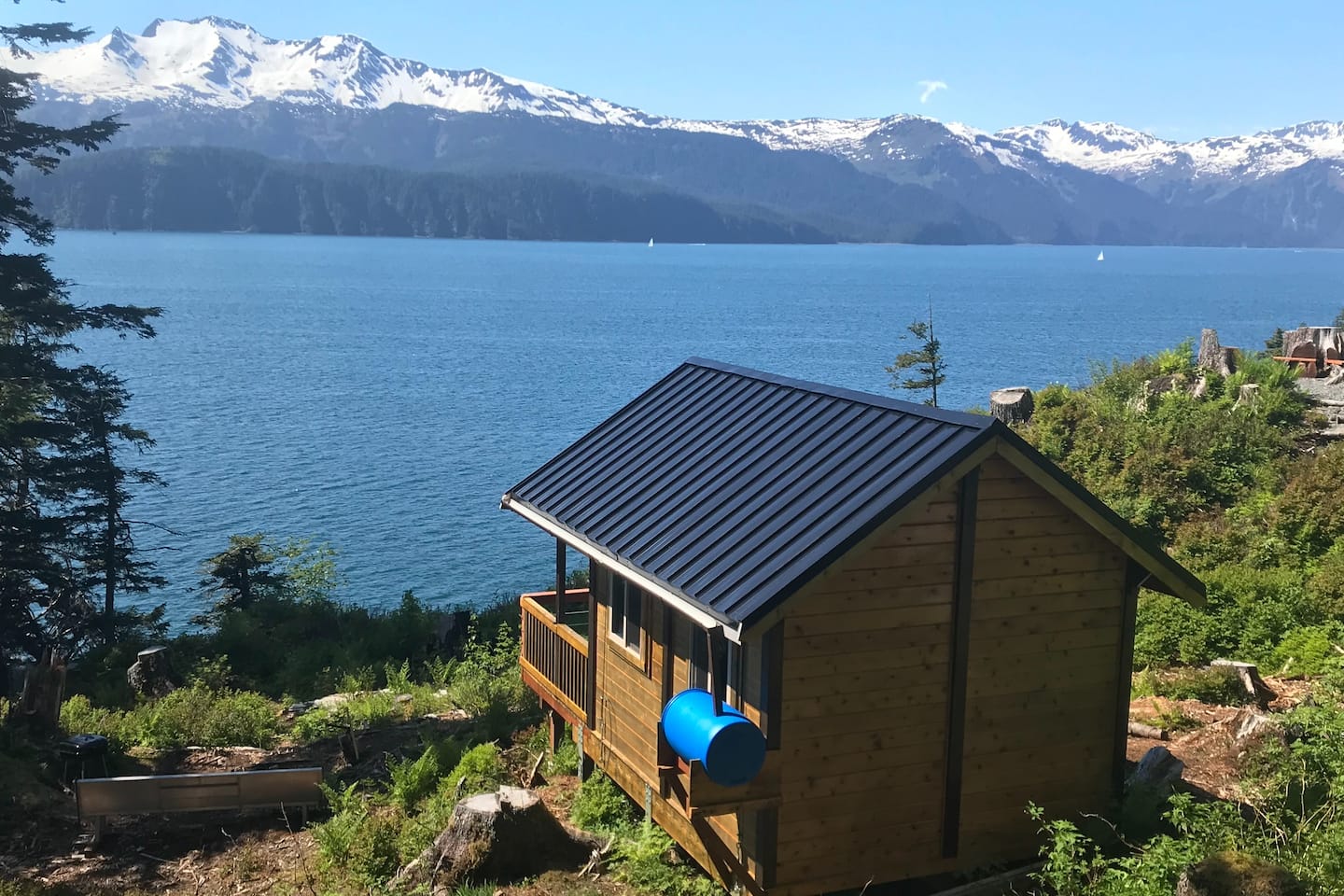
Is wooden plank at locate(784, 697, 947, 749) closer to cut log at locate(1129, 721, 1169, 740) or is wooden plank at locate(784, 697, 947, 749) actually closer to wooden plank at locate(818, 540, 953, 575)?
wooden plank at locate(818, 540, 953, 575)

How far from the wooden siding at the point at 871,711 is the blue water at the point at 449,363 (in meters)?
21.5

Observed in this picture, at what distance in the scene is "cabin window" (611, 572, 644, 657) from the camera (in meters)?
12.3

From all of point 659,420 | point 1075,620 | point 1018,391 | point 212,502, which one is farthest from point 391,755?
point 212,502

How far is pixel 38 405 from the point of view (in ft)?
75.8

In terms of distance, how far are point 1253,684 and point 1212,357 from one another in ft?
54.2

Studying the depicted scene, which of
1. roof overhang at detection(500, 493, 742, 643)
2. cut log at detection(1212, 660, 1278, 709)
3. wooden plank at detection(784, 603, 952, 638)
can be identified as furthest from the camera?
cut log at detection(1212, 660, 1278, 709)

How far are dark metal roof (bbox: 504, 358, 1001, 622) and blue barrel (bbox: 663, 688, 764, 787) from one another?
0.90 meters

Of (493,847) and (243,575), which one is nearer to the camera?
(493,847)

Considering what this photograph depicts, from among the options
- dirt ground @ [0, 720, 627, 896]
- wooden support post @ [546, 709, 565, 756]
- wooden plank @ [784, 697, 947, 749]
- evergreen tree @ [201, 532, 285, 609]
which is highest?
wooden plank @ [784, 697, 947, 749]

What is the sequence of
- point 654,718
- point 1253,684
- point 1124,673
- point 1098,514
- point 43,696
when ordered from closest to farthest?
1. point 1098,514
2. point 1124,673
3. point 654,718
4. point 1253,684
5. point 43,696

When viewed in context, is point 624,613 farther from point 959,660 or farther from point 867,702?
point 959,660

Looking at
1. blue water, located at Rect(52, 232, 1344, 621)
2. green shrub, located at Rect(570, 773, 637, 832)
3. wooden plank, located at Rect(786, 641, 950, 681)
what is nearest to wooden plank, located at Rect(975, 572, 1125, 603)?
wooden plank, located at Rect(786, 641, 950, 681)

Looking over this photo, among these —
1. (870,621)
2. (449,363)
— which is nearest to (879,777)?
(870,621)

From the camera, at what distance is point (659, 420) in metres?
14.1
